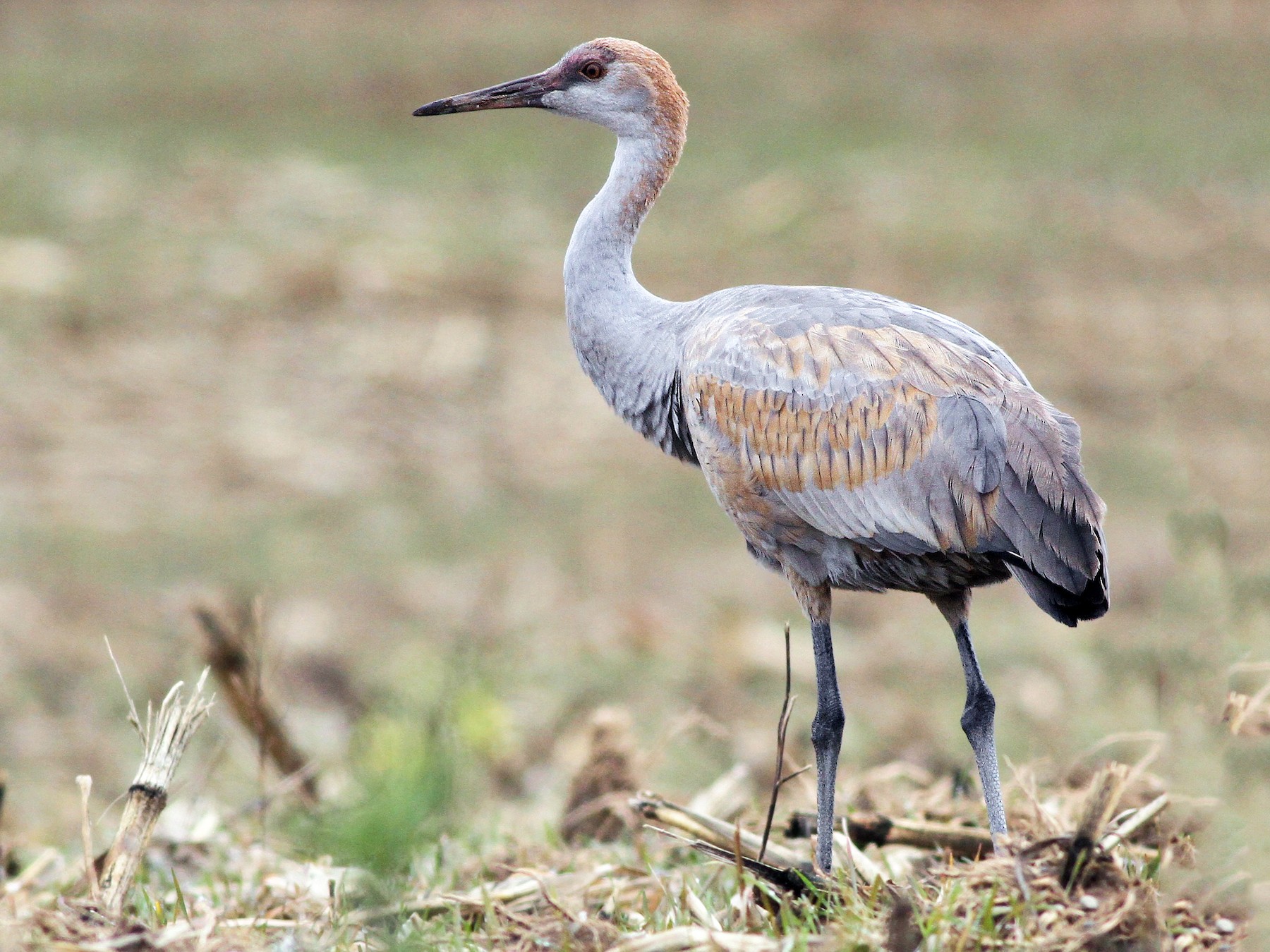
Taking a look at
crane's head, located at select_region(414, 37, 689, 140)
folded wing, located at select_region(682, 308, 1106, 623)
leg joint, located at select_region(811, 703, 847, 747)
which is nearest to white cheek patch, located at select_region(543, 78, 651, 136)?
crane's head, located at select_region(414, 37, 689, 140)

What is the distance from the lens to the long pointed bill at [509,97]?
603 centimetres

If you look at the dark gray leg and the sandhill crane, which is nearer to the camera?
the sandhill crane

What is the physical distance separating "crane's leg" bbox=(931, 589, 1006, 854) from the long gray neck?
111 cm

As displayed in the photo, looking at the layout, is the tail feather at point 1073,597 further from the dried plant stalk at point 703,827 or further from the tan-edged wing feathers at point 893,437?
the dried plant stalk at point 703,827

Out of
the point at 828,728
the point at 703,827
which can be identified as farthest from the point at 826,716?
the point at 703,827

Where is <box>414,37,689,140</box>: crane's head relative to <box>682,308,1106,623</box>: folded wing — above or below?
above

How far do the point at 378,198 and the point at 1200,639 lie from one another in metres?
12.5

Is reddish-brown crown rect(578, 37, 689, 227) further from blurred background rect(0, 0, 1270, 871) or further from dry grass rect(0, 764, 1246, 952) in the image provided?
dry grass rect(0, 764, 1246, 952)

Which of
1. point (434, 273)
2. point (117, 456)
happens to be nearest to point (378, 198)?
point (434, 273)

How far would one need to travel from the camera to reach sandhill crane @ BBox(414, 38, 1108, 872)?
15.8 feet

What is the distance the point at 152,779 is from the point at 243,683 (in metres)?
1.67

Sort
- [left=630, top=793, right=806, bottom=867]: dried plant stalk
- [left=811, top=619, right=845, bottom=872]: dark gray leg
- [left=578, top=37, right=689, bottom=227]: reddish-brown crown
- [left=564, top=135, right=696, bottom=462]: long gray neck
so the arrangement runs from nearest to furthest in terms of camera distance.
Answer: [left=630, top=793, right=806, bottom=867]: dried plant stalk, [left=811, top=619, right=845, bottom=872]: dark gray leg, [left=564, top=135, right=696, bottom=462]: long gray neck, [left=578, top=37, right=689, bottom=227]: reddish-brown crown

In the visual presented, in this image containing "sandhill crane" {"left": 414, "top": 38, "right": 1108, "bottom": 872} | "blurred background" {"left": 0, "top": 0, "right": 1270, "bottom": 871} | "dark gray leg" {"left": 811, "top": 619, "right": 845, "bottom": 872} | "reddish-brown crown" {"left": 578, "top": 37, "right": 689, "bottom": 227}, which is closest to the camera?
"sandhill crane" {"left": 414, "top": 38, "right": 1108, "bottom": 872}

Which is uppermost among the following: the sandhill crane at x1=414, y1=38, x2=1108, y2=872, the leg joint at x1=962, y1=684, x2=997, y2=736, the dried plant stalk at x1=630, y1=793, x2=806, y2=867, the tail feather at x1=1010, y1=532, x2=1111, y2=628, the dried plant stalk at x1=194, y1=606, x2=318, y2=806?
the sandhill crane at x1=414, y1=38, x2=1108, y2=872
